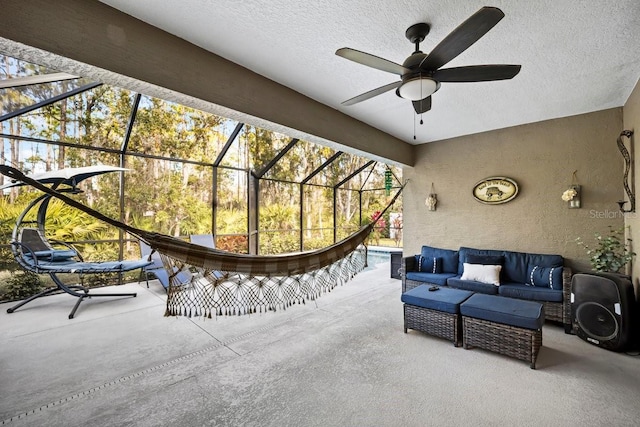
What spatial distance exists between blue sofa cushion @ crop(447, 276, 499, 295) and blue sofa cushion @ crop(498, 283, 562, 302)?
0.28 feet

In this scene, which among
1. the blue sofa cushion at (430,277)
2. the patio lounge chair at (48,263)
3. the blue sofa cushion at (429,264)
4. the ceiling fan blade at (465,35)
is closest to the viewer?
the ceiling fan blade at (465,35)

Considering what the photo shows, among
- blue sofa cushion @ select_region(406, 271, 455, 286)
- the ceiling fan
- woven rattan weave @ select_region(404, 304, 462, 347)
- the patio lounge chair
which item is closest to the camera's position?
the ceiling fan

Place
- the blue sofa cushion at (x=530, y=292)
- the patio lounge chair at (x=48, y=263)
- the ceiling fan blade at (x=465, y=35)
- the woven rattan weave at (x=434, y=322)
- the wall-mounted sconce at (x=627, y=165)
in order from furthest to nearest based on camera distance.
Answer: the patio lounge chair at (x=48, y=263) < the blue sofa cushion at (x=530, y=292) < the wall-mounted sconce at (x=627, y=165) < the woven rattan weave at (x=434, y=322) < the ceiling fan blade at (x=465, y=35)

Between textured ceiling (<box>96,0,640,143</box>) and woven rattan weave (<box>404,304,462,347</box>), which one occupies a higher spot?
textured ceiling (<box>96,0,640,143</box>)

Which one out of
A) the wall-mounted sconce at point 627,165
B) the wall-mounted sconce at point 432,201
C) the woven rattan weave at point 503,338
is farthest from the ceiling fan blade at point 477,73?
the wall-mounted sconce at point 432,201

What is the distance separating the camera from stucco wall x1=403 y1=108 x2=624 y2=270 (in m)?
3.52

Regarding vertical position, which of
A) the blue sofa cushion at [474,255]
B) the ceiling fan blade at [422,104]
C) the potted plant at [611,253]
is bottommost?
the blue sofa cushion at [474,255]

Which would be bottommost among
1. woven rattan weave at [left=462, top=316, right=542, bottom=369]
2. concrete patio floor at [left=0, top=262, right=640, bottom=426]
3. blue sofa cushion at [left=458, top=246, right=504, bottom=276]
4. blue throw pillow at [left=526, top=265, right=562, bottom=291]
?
concrete patio floor at [left=0, top=262, right=640, bottom=426]

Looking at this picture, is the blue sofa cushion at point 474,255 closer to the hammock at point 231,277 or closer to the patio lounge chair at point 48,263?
the hammock at point 231,277

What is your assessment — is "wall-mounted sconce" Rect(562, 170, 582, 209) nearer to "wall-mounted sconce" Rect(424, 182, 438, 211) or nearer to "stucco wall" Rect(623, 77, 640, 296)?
"stucco wall" Rect(623, 77, 640, 296)

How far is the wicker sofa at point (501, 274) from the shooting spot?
125 inches

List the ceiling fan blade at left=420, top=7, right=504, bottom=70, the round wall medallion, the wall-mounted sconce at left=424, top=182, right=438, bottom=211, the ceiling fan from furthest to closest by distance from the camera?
the wall-mounted sconce at left=424, top=182, right=438, bottom=211 < the round wall medallion < the ceiling fan < the ceiling fan blade at left=420, top=7, right=504, bottom=70

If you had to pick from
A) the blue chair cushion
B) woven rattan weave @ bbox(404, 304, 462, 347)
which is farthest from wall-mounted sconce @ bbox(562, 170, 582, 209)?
the blue chair cushion

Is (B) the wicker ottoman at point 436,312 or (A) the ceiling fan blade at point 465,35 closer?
(A) the ceiling fan blade at point 465,35
